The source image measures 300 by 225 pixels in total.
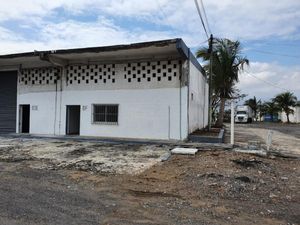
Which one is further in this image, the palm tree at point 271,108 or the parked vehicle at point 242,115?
the palm tree at point 271,108

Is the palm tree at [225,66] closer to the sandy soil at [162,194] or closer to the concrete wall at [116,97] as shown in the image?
the concrete wall at [116,97]

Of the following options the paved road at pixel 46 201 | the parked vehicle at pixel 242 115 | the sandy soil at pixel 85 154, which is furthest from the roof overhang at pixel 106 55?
the parked vehicle at pixel 242 115

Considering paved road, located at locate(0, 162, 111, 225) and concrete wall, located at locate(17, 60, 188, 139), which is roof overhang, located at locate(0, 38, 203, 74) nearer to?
concrete wall, located at locate(17, 60, 188, 139)

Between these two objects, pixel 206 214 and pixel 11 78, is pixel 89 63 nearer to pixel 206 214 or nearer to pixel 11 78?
pixel 11 78

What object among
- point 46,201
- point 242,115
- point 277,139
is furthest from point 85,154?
point 242,115

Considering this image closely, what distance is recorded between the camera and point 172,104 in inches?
644

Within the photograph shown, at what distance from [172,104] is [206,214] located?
33.9 ft

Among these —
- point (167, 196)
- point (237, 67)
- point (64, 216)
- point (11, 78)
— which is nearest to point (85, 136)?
point (11, 78)

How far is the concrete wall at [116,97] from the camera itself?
16.4 meters

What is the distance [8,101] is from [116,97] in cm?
793

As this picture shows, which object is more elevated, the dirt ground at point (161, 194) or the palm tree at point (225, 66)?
the palm tree at point (225, 66)

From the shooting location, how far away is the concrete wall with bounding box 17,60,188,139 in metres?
16.4

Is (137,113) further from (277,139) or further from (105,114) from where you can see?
(277,139)

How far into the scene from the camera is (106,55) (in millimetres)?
17312
